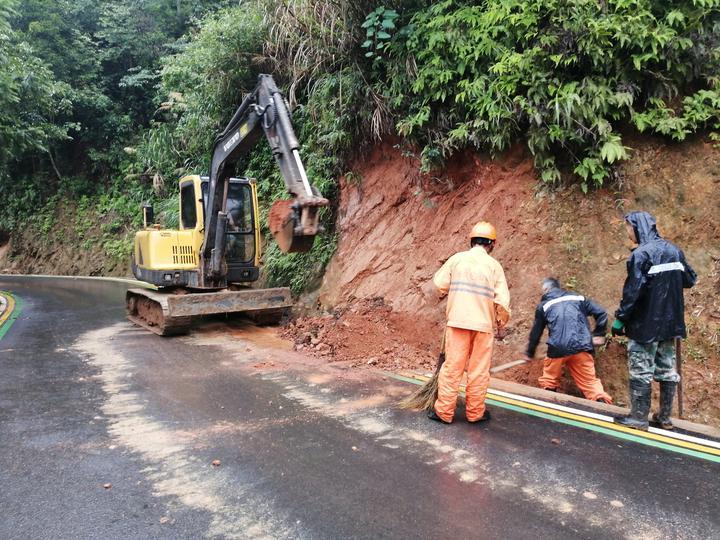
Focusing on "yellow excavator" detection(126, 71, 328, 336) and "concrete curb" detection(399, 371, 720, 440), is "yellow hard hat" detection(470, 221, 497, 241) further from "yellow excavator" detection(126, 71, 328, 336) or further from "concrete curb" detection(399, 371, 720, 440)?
"yellow excavator" detection(126, 71, 328, 336)

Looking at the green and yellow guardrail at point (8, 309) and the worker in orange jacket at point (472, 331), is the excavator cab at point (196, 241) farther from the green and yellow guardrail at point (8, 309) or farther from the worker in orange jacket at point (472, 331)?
the worker in orange jacket at point (472, 331)

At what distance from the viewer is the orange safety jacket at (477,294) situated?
4594 mm

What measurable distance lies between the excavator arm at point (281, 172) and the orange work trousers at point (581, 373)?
3.45 metres

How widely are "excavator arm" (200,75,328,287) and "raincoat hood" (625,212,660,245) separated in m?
3.52

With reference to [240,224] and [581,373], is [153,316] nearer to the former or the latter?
[240,224]

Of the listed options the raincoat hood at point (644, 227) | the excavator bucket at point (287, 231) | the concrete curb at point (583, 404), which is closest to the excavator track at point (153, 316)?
the excavator bucket at point (287, 231)

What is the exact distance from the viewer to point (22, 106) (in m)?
18.5

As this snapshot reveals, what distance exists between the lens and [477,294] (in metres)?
4.61

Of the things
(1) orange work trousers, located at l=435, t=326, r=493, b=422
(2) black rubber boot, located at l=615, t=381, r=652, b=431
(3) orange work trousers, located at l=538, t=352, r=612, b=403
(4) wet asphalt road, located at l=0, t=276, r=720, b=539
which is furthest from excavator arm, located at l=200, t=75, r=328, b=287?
(2) black rubber boot, located at l=615, t=381, r=652, b=431

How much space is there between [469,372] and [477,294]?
2.42 feet

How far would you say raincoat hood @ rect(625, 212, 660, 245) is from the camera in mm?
4560

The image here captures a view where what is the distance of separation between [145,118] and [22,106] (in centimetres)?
687

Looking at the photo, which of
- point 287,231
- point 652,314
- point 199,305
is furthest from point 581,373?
point 199,305

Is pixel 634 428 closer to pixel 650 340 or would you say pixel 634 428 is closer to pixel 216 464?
pixel 650 340
